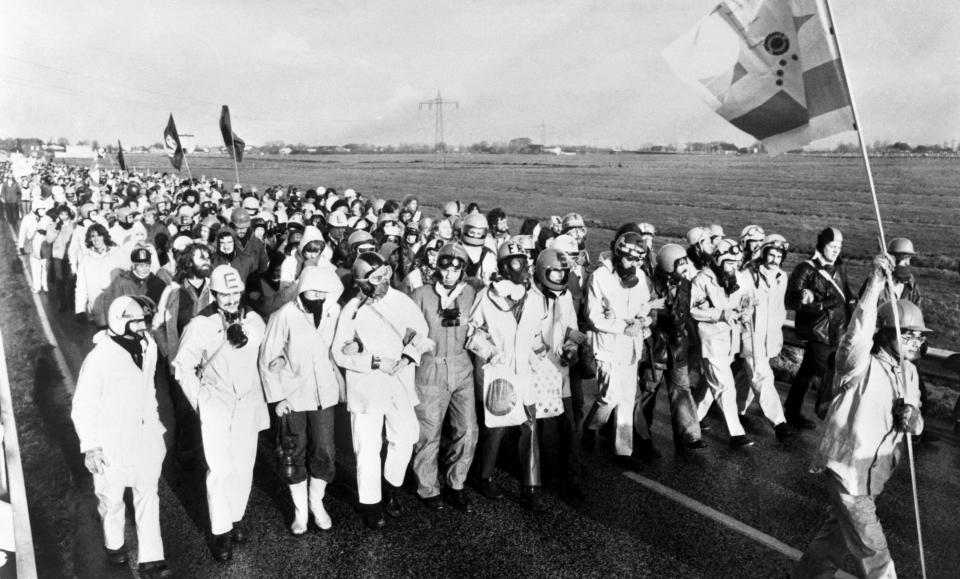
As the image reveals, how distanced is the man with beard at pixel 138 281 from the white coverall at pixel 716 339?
5.65 m

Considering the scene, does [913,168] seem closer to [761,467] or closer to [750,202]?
[750,202]

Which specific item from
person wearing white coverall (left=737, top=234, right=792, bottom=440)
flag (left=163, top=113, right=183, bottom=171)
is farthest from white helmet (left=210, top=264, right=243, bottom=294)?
flag (left=163, top=113, right=183, bottom=171)

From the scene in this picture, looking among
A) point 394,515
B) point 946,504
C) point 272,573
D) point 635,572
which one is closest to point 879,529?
A: point 635,572

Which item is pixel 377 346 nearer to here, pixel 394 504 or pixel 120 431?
pixel 394 504

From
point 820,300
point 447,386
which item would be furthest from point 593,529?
point 820,300

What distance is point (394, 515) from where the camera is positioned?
5.46 m

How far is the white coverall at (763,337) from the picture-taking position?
6855 millimetres

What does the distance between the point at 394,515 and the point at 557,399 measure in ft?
5.04

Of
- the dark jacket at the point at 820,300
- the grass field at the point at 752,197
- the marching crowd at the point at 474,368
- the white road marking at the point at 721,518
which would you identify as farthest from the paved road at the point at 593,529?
the grass field at the point at 752,197

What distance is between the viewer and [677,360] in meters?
6.64

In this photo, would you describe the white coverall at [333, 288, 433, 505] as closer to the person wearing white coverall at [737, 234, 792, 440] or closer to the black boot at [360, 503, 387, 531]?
the black boot at [360, 503, 387, 531]

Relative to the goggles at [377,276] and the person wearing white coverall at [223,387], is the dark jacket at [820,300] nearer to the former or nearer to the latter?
the goggles at [377,276]

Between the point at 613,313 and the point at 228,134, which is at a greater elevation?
the point at 228,134

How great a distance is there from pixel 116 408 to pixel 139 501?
642mm
